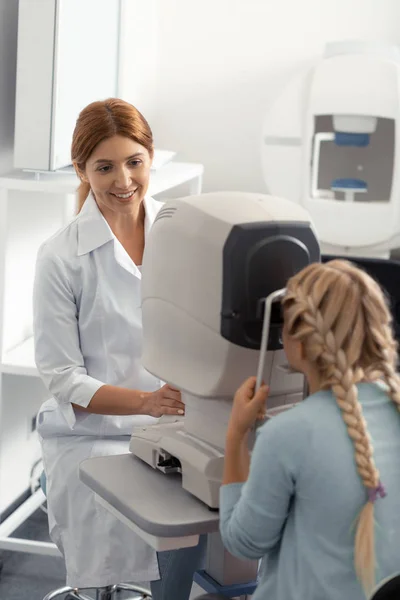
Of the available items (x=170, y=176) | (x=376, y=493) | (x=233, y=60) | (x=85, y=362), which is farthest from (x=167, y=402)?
(x=233, y=60)

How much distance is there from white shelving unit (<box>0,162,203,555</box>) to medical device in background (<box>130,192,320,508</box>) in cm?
96

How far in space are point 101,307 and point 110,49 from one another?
1.36m

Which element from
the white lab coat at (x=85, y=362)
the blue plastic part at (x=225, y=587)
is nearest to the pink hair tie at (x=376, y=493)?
the blue plastic part at (x=225, y=587)

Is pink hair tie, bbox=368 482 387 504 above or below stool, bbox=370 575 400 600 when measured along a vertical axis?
above

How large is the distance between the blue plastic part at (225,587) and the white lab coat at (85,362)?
199 millimetres

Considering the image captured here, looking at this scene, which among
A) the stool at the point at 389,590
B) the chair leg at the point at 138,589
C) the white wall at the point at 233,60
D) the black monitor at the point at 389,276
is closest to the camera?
the stool at the point at 389,590

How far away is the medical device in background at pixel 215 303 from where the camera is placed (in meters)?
1.29

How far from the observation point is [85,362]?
183cm

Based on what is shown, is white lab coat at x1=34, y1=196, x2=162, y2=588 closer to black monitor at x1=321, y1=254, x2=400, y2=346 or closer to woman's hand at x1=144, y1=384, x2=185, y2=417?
woman's hand at x1=144, y1=384, x2=185, y2=417

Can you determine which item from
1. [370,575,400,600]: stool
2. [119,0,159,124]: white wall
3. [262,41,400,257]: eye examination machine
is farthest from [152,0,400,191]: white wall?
[370,575,400,600]: stool

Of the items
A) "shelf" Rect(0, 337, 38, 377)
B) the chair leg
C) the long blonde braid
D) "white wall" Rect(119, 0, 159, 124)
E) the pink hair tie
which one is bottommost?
the chair leg

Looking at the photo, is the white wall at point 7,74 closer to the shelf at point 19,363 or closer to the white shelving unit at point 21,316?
the white shelving unit at point 21,316

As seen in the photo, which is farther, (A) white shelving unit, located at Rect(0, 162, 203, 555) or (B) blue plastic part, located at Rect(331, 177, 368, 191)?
(B) blue plastic part, located at Rect(331, 177, 368, 191)

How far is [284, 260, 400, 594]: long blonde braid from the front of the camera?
1.16 meters
